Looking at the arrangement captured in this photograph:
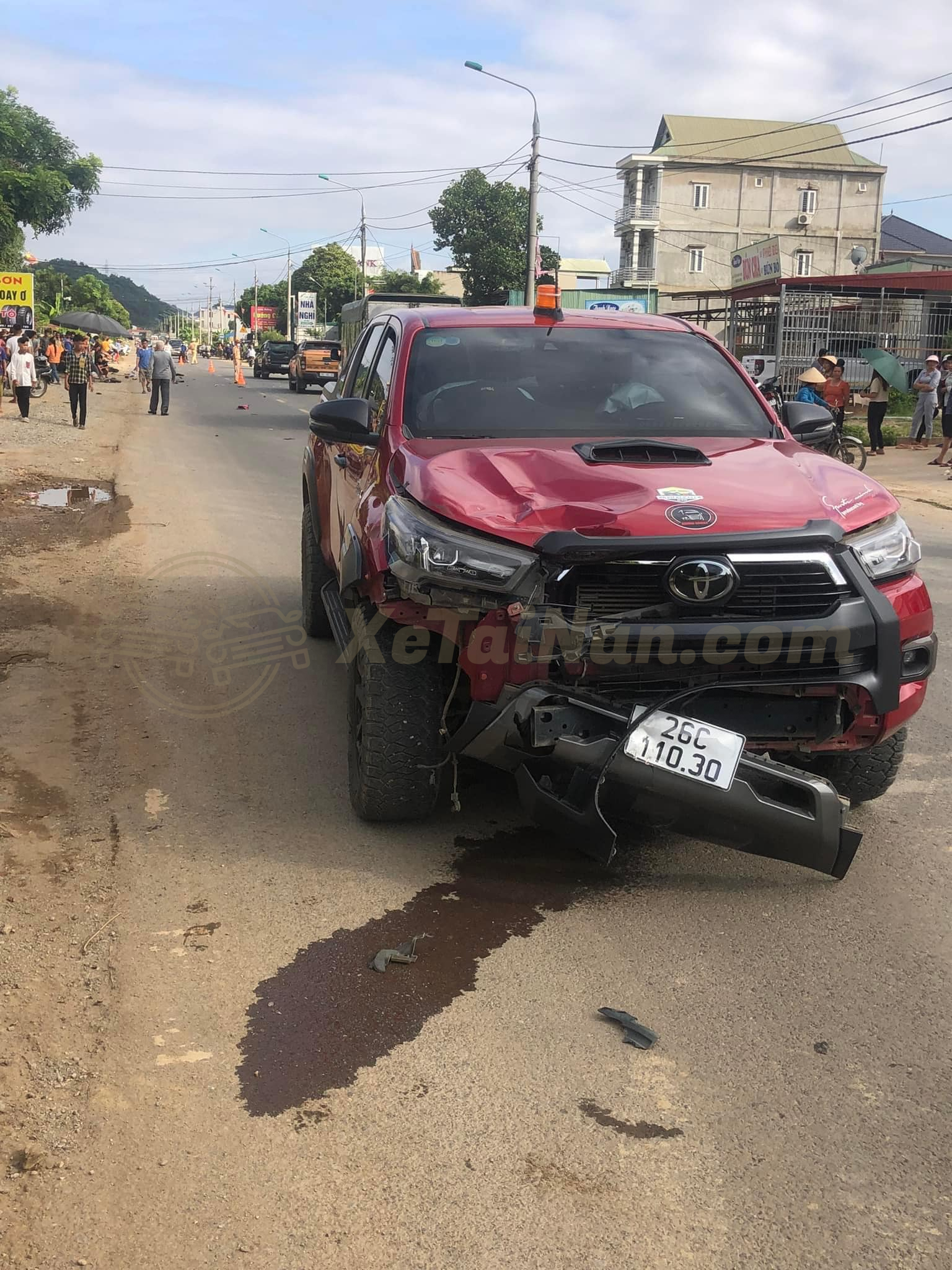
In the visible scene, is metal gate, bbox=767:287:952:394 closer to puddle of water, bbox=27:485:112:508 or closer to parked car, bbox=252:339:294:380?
puddle of water, bbox=27:485:112:508

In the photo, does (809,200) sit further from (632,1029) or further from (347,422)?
(632,1029)

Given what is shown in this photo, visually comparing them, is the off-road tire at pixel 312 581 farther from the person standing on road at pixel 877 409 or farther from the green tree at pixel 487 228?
the green tree at pixel 487 228

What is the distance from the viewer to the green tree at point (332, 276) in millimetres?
96938

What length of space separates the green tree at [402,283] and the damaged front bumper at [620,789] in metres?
91.7

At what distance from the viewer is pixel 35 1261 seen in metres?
2.33

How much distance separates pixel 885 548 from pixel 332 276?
99.8m

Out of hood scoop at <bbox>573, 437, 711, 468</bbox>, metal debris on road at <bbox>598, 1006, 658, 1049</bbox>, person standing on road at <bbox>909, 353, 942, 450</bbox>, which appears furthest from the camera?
person standing on road at <bbox>909, 353, 942, 450</bbox>

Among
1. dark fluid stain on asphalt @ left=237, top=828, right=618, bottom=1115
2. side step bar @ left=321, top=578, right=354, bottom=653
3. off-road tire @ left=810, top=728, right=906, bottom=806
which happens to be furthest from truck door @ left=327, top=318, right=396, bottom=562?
off-road tire @ left=810, top=728, right=906, bottom=806

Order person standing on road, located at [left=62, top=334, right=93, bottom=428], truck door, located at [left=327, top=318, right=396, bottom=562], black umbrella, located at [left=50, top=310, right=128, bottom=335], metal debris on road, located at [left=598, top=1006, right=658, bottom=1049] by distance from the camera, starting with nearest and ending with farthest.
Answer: metal debris on road, located at [left=598, top=1006, right=658, bottom=1049] < truck door, located at [left=327, top=318, right=396, bottom=562] < person standing on road, located at [left=62, top=334, right=93, bottom=428] < black umbrella, located at [left=50, top=310, right=128, bottom=335]

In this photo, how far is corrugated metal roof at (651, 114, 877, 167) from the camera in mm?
75188

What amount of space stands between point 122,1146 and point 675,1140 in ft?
4.00

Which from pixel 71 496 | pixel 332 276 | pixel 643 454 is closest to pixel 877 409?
pixel 71 496

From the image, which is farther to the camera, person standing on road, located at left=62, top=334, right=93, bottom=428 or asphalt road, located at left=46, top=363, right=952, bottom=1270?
person standing on road, located at left=62, top=334, right=93, bottom=428

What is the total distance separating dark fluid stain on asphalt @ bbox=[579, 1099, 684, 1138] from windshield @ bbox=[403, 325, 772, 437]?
270 centimetres
